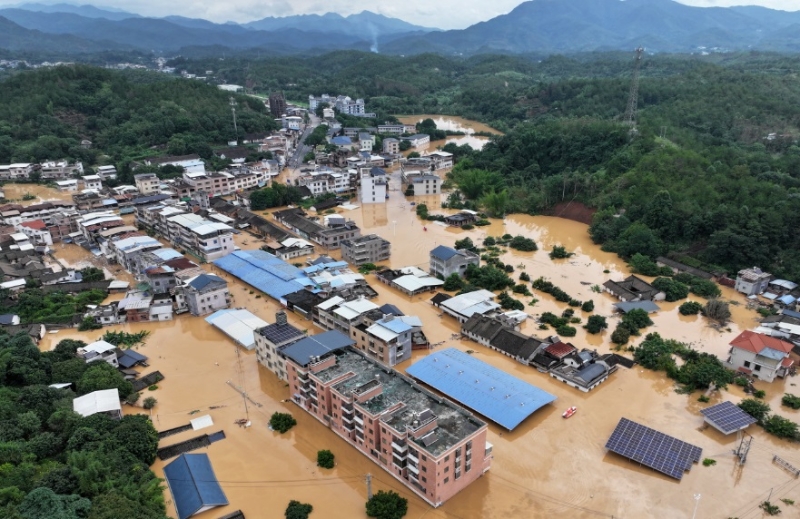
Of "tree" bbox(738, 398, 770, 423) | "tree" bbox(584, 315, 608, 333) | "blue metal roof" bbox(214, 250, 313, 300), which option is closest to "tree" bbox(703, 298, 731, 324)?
"tree" bbox(584, 315, 608, 333)

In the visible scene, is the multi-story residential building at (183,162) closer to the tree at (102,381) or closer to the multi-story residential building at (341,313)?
the multi-story residential building at (341,313)

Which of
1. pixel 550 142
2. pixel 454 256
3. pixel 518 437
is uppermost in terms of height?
pixel 550 142

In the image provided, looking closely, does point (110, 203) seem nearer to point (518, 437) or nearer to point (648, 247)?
point (518, 437)

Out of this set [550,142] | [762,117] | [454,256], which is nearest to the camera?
[454,256]

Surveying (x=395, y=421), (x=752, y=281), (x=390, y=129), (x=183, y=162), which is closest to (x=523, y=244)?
(x=752, y=281)

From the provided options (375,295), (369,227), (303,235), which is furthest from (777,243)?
(303,235)

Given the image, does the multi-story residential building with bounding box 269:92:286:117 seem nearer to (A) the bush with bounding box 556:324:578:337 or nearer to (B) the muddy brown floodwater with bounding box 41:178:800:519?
(B) the muddy brown floodwater with bounding box 41:178:800:519

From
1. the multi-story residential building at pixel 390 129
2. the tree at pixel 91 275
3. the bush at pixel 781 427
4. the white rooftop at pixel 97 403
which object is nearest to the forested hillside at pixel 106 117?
the multi-story residential building at pixel 390 129
